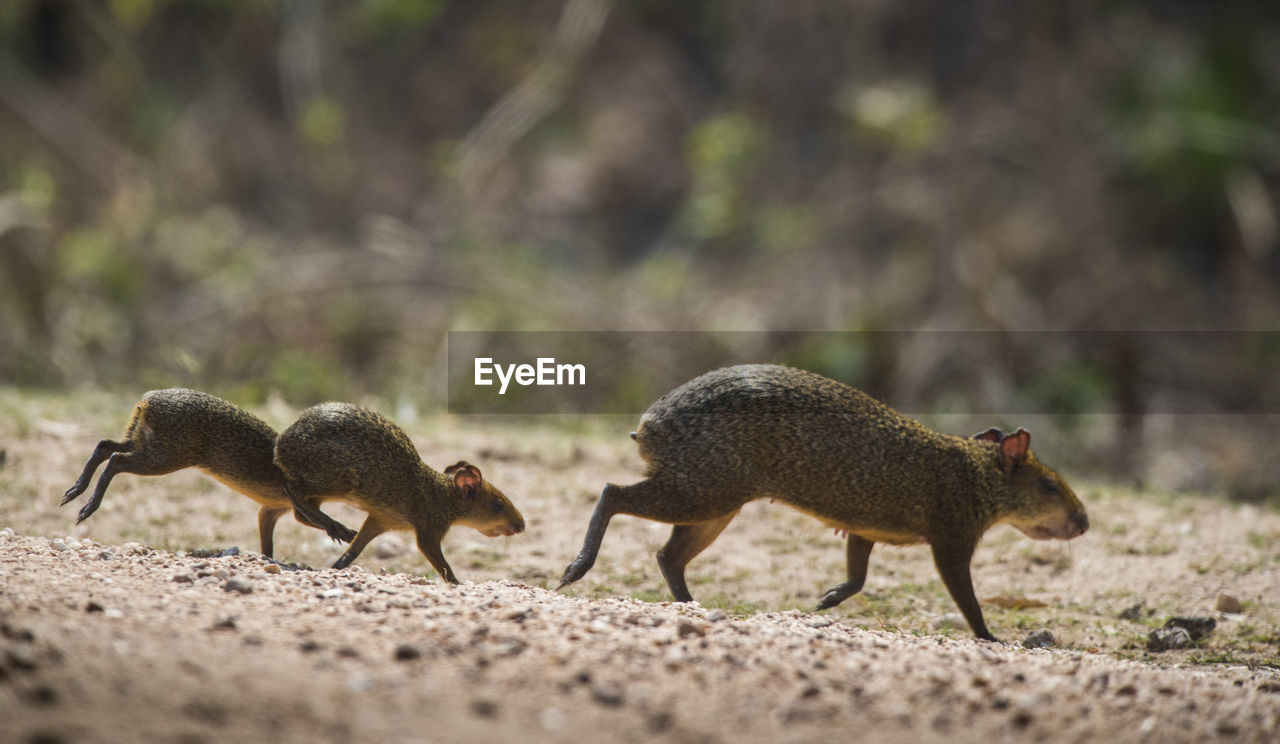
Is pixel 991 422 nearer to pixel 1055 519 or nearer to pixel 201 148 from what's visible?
pixel 1055 519

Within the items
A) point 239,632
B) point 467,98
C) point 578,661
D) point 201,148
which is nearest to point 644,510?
point 578,661

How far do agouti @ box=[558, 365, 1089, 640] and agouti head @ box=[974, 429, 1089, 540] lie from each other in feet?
0.16

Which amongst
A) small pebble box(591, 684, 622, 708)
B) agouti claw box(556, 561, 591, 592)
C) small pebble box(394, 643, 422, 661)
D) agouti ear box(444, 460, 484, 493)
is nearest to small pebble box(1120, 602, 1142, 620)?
agouti claw box(556, 561, 591, 592)

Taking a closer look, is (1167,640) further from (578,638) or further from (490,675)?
(490,675)

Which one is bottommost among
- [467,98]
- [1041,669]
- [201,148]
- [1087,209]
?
[1041,669]

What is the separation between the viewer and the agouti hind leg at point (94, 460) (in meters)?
5.09

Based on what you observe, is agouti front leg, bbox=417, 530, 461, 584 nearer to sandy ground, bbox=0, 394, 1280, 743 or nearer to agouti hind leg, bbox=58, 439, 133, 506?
sandy ground, bbox=0, 394, 1280, 743

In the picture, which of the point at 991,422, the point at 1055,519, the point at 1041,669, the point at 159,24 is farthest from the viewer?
the point at 159,24

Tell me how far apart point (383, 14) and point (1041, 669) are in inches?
566

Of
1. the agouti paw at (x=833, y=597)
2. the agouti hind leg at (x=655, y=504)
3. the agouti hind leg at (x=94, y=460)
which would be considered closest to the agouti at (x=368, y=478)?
the agouti hind leg at (x=94, y=460)

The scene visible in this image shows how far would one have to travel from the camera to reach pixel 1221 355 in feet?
42.9

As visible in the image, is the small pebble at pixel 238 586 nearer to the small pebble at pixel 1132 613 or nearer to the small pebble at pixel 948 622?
the small pebble at pixel 948 622

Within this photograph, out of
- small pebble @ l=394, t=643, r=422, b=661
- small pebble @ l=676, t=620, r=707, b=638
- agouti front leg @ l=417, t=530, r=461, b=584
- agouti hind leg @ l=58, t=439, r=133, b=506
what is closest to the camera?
small pebble @ l=394, t=643, r=422, b=661

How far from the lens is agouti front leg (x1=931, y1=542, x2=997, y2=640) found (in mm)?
5461
